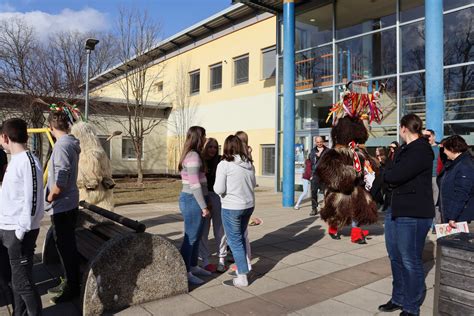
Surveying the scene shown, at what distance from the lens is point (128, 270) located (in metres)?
3.96

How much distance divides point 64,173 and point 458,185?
170 inches

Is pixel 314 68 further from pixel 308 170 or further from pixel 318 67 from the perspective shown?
pixel 308 170

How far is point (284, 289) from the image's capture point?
4633 millimetres

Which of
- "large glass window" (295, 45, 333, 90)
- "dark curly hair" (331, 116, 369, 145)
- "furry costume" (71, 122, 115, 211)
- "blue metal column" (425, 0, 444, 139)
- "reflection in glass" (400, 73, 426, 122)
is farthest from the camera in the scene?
"large glass window" (295, 45, 333, 90)

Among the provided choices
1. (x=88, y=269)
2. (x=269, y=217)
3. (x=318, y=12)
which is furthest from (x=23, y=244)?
(x=318, y=12)

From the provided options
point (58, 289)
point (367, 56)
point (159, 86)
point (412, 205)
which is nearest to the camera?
point (412, 205)

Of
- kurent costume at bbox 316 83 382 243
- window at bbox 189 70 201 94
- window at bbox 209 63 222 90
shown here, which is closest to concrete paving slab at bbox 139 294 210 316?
kurent costume at bbox 316 83 382 243

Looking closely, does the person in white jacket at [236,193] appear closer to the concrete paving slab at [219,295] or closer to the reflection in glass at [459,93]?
the concrete paving slab at [219,295]

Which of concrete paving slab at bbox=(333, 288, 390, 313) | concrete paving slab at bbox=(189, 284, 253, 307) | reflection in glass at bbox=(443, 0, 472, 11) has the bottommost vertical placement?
concrete paving slab at bbox=(333, 288, 390, 313)

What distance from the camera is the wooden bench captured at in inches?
148

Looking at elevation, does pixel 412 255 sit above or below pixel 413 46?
below

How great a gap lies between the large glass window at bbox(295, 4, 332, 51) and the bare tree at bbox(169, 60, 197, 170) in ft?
34.8

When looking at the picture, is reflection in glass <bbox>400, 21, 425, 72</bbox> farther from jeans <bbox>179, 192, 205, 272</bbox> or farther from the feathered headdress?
jeans <bbox>179, 192, 205, 272</bbox>

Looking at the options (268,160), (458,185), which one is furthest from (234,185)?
(268,160)
